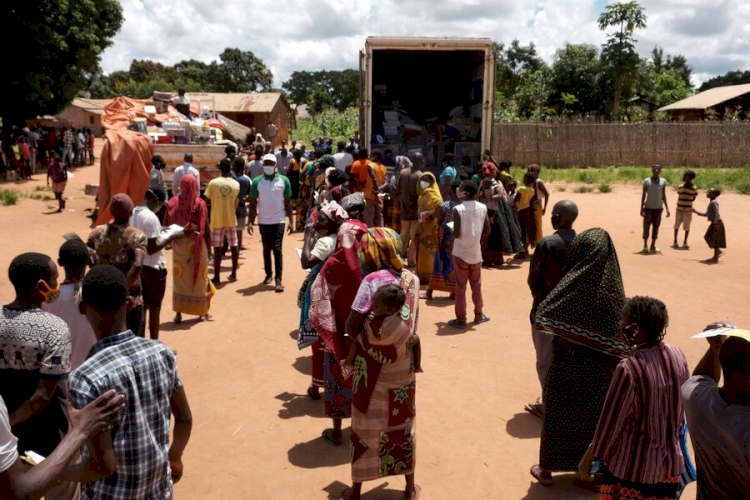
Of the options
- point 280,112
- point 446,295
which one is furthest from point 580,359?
point 280,112

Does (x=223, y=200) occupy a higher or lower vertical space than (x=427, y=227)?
higher

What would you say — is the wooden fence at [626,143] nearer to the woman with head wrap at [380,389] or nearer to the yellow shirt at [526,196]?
the yellow shirt at [526,196]

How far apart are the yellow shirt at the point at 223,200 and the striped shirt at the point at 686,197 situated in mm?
7775

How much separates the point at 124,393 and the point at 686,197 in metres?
11.1

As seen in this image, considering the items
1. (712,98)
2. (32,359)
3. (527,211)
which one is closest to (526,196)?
(527,211)

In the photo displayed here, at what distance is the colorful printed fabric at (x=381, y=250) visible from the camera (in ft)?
13.0

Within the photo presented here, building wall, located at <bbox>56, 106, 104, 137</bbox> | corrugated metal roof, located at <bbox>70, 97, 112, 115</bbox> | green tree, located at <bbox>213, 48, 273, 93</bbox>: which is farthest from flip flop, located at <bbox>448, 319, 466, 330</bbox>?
green tree, located at <bbox>213, 48, 273, 93</bbox>

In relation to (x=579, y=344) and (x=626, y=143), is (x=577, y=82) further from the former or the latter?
(x=579, y=344)

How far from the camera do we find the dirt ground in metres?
4.19

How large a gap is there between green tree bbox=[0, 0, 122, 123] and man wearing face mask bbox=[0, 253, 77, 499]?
2097cm

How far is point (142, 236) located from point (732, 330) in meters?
3.85

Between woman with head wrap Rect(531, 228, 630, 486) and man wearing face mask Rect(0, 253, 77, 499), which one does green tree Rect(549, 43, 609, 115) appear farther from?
man wearing face mask Rect(0, 253, 77, 499)

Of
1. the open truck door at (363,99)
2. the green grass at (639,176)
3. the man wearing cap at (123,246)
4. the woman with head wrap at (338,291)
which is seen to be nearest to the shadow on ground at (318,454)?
the woman with head wrap at (338,291)

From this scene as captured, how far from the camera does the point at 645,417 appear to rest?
292 centimetres
